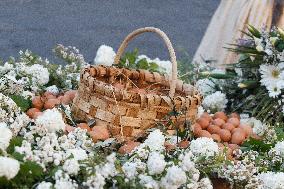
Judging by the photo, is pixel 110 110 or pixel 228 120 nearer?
pixel 110 110

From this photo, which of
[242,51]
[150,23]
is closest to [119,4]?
[150,23]

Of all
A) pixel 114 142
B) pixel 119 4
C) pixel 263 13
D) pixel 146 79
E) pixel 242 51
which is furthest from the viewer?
pixel 119 4

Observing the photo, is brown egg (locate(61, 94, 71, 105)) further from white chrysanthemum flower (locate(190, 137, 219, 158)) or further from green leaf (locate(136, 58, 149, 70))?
white chrysanthemum flower (locate(190, 137, 219, 158))

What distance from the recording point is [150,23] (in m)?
8.79

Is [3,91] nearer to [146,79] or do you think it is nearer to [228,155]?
[146,79]

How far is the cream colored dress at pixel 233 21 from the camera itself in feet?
15.6

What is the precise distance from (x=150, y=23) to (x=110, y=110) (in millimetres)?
6328

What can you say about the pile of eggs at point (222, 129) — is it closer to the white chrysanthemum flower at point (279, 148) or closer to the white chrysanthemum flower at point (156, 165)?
the white chrysanthemum flower at point (279, 148)

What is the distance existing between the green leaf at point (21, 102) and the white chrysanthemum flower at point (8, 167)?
0.97m

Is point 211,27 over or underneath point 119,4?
over

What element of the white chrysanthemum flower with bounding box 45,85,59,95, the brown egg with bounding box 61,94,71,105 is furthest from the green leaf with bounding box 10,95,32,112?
the white chrysanthemum flower with bounding box 45,85,59,95

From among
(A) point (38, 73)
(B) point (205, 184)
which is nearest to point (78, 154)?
(B) point (205, 184)

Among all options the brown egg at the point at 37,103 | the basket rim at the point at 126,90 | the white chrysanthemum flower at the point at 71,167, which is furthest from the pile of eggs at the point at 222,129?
the white chrysanthemum flower at the point at 71,167

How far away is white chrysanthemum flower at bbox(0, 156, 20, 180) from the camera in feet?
5.31
